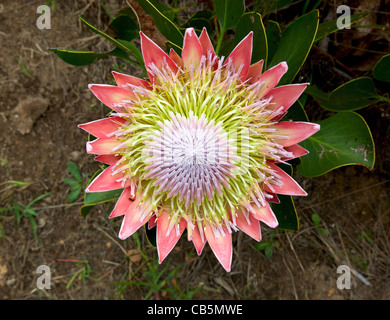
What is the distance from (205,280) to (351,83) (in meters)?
1.53

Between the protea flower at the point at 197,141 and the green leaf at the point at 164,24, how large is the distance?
193 millimetres

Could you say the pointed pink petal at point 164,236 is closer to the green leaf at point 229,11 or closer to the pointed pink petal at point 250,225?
the pointed pink petal at point 250,225

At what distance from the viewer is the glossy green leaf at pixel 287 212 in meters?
1.44

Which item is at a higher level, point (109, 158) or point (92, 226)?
point (109, 158)

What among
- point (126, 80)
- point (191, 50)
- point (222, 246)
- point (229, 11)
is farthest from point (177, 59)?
point (222, 246)

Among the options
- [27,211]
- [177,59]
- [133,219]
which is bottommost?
[27,211]

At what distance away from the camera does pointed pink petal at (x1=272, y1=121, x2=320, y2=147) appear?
1.20 metres

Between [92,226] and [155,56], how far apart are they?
1509 mm

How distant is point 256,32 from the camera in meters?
1.34

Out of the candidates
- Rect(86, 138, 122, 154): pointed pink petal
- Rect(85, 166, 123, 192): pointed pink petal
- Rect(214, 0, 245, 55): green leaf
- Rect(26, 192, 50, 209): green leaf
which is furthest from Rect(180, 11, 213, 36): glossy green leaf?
Rect(26, 192, 50, 209): green leaf

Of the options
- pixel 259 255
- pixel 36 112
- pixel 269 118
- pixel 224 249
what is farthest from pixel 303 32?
pixel 36 112

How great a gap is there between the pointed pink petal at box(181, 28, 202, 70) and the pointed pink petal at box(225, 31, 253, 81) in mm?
113

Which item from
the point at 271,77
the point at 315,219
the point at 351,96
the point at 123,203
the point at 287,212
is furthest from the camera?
the point at 315,219

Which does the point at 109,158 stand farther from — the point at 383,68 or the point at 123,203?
the point at 383,68
